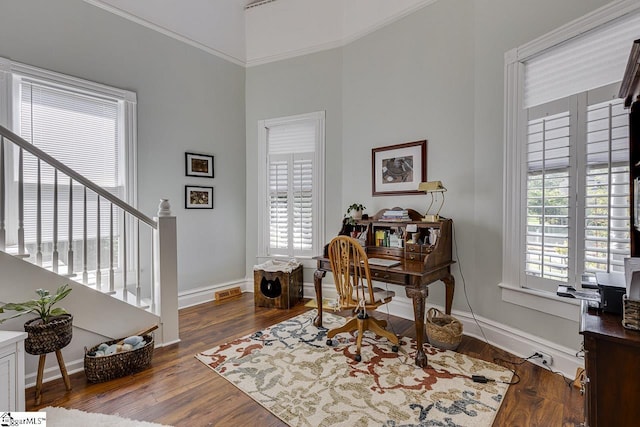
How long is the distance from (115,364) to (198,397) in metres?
0.72

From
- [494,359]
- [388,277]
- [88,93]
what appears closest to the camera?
[494,359]

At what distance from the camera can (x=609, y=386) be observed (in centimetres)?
118

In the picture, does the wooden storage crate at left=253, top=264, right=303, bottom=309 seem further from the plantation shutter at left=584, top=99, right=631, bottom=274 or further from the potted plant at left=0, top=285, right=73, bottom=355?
the plantation shutter at left=584, top=99, right=631, bottom=274

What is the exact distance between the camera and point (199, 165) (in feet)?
12.9

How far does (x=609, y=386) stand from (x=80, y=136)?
4.27 meters

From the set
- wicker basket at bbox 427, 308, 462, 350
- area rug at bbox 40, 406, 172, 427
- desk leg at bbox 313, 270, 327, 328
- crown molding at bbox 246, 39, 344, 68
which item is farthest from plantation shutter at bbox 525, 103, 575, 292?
area rug at bbox 40, 406, 172, 427

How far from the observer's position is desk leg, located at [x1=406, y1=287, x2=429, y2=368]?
7.62 ft

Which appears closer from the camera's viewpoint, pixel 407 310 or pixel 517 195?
pixel 517 195

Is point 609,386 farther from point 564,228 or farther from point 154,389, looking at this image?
point 154,389

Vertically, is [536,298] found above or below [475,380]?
above

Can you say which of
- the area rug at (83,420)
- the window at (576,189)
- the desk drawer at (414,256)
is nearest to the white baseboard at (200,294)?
the area rug at (83,420)

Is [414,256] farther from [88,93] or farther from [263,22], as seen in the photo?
[263,22]

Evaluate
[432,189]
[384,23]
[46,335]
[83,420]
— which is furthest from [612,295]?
[384,23]

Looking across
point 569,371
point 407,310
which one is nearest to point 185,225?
point 407,310
